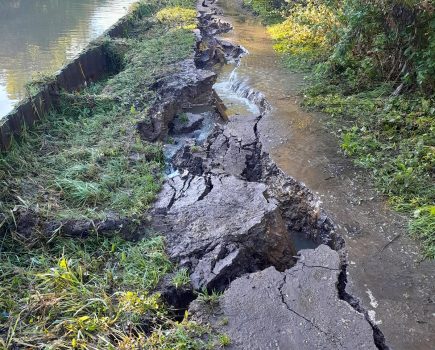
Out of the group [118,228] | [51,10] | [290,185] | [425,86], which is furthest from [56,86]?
[51,10]

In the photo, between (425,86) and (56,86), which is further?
(56,86)

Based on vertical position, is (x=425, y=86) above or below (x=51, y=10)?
above

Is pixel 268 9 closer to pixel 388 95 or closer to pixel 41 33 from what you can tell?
pixel 41 33

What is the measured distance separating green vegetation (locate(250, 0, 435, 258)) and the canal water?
16.2 feet

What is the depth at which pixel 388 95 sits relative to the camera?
689 centimetres

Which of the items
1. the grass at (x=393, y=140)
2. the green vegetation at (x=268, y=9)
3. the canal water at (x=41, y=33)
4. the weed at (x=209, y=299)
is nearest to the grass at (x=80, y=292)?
the weed at (x=209, y=299)

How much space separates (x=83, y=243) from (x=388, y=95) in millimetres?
5103

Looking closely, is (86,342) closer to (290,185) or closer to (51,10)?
(290,185)

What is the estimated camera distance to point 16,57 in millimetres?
10648

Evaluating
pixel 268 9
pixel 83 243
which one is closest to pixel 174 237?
pixel 83 243

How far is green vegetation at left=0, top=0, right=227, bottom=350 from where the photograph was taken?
10.3 feet

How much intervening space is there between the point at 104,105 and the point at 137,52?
3120mm

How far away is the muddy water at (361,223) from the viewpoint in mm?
3283

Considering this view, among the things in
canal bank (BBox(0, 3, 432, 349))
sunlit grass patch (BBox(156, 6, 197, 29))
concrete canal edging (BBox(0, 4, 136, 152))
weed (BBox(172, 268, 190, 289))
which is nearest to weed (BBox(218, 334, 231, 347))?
canal bank (BBox(0, 3, 432, 349))
